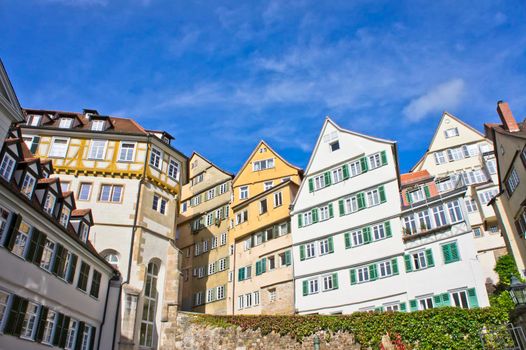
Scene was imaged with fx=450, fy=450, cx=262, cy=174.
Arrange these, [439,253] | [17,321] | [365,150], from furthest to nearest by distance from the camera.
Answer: [365,150] → [439,253] → [17,321]

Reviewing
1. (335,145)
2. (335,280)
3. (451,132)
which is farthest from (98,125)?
(451,132)

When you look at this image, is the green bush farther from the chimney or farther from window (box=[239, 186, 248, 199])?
window (box=[239, 186, 248, 199])

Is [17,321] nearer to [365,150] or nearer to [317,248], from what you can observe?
[317,248]

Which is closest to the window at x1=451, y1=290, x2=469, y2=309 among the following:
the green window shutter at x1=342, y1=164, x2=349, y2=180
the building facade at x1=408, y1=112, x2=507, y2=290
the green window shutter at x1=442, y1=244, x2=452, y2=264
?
the green window shutter at x1=442, y1=244, x2=452, y2=264

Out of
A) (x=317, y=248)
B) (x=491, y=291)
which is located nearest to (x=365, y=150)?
(x=317, y=248)

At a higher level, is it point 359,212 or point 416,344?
point 359,212

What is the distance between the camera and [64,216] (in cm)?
2538

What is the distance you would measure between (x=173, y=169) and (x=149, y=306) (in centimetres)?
1184

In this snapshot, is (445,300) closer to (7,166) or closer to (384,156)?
(384,156)

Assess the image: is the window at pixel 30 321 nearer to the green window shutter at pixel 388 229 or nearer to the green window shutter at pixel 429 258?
the green window shutter at pixel 388 229

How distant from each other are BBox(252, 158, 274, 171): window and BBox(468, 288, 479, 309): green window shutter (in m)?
24.2

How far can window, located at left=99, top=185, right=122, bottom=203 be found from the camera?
3369 cm

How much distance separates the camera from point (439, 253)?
3109 cm

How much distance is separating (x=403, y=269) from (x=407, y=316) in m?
5.74
